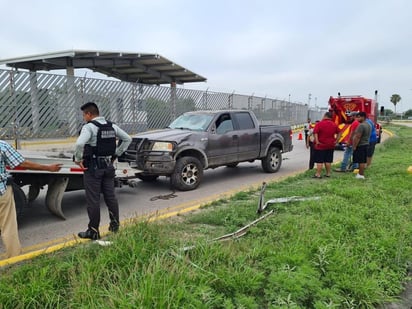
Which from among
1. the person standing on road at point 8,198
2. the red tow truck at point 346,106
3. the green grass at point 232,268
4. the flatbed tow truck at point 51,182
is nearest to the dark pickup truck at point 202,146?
the flatbed tow truck at point 51,182

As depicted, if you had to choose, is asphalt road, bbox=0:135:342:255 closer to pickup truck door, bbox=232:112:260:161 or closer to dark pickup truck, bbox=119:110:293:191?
dark pickup truck, bbox=119:110:293:191

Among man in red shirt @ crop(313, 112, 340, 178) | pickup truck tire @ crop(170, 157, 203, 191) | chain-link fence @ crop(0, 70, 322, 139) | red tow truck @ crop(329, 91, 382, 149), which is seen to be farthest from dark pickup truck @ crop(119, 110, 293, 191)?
red tow truck @ crop(329, 91, 382, 149)

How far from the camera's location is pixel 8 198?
3771 mm

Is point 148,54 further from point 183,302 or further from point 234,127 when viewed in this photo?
point 183,302

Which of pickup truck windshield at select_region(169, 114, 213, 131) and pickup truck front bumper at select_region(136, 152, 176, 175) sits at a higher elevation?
pickup truck windshield at select_region(169, 114, 213, 131)

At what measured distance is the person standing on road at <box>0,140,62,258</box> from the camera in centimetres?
369

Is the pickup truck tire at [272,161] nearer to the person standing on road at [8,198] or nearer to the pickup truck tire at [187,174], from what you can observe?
the pickup truck tire at [187,174]

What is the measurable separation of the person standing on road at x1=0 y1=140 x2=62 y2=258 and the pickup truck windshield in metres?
4.53

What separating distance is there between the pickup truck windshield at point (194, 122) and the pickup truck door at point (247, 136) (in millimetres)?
862

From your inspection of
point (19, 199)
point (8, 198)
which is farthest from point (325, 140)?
point (8, 198)

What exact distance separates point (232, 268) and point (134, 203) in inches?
146

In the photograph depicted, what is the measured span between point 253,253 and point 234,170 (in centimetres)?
676

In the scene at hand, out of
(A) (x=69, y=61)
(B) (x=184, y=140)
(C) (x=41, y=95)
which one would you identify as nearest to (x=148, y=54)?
(A) (x=69, y=61)

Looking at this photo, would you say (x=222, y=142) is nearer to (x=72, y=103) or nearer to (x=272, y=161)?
(x=272, y=161)
